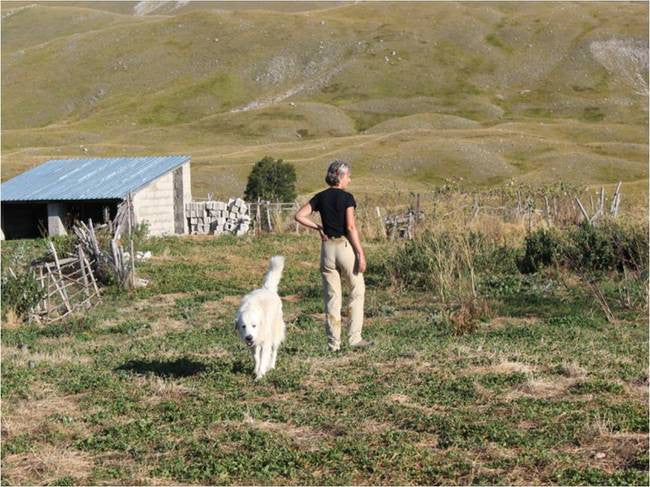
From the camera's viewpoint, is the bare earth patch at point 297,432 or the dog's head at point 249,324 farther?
the dog's head at point 249,324

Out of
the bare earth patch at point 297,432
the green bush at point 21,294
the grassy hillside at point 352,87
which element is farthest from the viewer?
the grassy hillside at point 352,87

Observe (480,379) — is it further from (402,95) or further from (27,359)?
(402,95)

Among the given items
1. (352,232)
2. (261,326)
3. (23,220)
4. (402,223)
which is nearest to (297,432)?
(261,326)

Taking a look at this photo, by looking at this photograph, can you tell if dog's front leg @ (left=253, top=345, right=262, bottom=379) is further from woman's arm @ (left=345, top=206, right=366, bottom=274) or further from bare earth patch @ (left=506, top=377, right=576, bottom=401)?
bare earth patch @ (left=506, top=377, right=576, bottom=401)

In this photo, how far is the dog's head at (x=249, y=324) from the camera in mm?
9148

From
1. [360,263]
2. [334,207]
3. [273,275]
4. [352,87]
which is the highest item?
[352,87]

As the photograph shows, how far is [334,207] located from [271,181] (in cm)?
3781

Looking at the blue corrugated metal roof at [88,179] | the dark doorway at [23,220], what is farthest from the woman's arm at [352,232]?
the dark doorway at [23,220]

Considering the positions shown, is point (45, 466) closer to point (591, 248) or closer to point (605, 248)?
point (605, 248)

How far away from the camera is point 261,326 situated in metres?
9.36

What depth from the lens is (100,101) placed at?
136625mm

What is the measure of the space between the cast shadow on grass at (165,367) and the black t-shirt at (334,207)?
218 centimetres

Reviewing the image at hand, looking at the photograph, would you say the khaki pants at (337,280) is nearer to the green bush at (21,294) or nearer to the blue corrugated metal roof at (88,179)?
the green bush at (21,294)

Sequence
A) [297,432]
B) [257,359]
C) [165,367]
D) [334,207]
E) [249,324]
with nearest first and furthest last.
A: [297,432] → [249,324] → [257,359] → [334,207] → [165,367]
